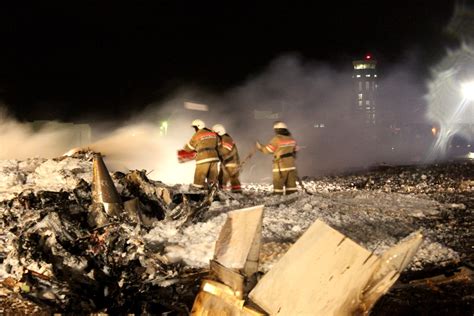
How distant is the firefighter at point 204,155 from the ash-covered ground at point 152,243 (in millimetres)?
1058

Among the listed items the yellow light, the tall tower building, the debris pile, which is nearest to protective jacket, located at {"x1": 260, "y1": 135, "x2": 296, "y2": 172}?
the debris pile

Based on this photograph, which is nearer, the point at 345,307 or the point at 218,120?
the point at 345,307

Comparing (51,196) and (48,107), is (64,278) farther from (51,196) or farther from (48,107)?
(48,107)

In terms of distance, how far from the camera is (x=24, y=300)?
3.59 meters

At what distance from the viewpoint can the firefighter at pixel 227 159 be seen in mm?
9695

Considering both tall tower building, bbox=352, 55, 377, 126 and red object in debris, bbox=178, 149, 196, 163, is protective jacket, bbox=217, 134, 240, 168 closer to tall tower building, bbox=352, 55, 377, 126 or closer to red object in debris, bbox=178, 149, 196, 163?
red object in debris, bbox=178, 149, 196, 163

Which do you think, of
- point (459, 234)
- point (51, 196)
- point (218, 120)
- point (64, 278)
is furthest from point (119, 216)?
point (218, 120)

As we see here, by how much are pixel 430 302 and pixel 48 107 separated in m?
25.3

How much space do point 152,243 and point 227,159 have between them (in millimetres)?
4813

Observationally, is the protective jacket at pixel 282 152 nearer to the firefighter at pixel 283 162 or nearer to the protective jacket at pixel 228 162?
the firefighter at pixel 283 162

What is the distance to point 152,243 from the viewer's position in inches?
202

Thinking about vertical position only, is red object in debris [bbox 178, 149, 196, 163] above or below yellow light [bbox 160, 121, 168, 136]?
below

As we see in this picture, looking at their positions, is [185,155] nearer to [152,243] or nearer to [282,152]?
[282,152]

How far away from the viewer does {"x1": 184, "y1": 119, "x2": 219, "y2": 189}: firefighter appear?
8.71 meters
